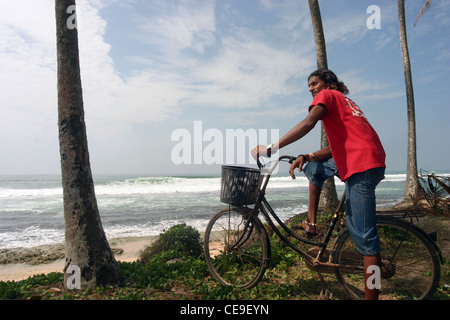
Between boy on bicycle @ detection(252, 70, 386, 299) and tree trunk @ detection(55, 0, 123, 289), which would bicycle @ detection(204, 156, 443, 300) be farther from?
tree trunk @ detection(55, 0, 123, 289)

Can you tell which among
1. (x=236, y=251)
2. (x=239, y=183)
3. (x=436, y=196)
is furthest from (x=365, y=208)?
(x=436, y=196)

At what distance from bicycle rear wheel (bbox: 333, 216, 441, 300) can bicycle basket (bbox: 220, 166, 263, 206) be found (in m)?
1.14

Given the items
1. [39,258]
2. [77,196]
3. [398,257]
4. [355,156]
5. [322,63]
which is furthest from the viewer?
[39,258]

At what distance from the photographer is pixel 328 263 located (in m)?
3.21

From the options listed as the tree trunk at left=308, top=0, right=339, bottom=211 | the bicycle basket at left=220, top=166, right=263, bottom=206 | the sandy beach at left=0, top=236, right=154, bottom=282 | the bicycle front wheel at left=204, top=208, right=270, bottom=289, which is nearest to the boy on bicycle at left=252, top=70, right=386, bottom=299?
the bicycle basket at left=220, top=166, right=263, bottom=206

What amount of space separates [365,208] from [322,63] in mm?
5422

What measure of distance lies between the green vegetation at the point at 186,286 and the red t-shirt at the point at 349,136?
73.2 inches

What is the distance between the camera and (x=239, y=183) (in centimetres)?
324

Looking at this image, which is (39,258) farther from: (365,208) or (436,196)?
(436,196)

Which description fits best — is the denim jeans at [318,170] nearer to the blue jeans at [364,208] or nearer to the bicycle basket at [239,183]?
the blue jeans at [364,208]

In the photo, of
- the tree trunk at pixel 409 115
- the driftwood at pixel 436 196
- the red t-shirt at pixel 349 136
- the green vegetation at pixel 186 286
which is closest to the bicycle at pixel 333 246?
the green vegetation at pixel 186 286

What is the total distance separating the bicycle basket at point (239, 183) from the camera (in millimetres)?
3214

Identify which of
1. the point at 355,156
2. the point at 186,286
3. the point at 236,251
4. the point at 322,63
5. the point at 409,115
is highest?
the point at 322,63
